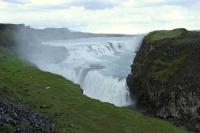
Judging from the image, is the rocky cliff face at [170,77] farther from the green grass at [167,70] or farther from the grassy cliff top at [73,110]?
the grassy cliff top at [73,110]

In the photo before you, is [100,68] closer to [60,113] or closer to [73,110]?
[73,110]

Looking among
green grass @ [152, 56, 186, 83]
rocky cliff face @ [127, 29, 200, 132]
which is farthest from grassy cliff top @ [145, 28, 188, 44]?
green grass @ [152, 56, 186, 83]

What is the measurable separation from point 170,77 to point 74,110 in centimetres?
1993

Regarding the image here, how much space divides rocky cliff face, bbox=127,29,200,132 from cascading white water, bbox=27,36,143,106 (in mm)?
2422

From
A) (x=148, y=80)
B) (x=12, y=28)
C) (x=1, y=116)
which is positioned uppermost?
(x=1, y=116)

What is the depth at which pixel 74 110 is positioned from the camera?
34281mm

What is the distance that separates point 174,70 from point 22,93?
736 inches

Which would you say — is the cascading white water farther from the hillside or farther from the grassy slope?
the hillside

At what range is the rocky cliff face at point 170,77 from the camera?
4775cm

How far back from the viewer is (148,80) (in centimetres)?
5500

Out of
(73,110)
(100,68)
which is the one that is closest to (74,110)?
(73,110)

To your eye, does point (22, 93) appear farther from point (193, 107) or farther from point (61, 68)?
point (61, 68)

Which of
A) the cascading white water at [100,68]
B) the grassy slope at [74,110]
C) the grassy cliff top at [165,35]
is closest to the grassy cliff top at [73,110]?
the grassy slope at [74,110]

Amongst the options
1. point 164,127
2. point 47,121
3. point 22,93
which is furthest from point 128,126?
point 22,93
